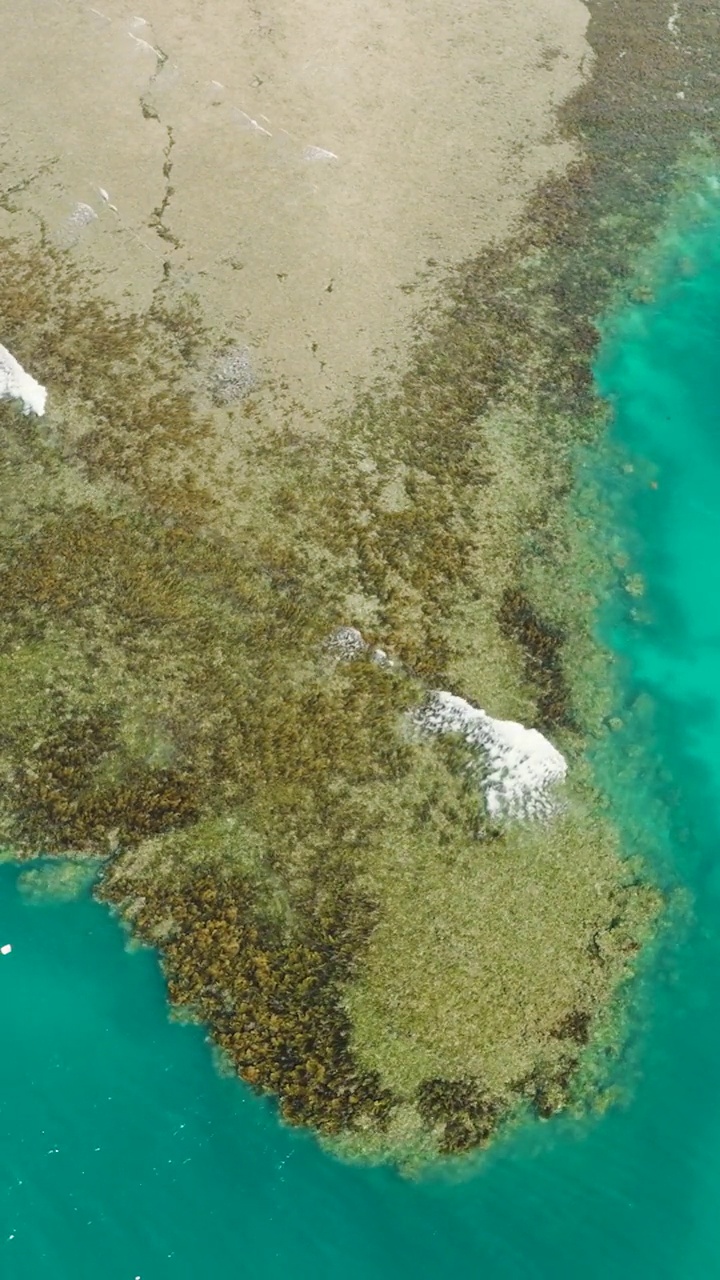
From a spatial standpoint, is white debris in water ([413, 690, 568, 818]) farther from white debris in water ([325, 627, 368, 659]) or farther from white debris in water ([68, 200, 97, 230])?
white debris in water ([68, 200, 97, 230])

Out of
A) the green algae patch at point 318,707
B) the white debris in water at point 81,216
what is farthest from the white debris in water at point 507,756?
the white debris in water at point 81,216

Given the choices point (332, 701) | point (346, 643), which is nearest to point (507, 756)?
point (332, 701)

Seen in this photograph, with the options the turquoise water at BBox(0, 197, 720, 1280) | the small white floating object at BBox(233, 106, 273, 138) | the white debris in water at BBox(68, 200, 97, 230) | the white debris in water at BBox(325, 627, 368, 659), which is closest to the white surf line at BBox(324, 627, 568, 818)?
the white debris in water at BBox(325, 627, 368, 659)

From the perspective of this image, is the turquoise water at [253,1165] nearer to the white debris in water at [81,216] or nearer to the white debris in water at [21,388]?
the white debris in water at [21,388]

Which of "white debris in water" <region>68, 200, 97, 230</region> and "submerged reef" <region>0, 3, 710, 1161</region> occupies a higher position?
"white debris in water" <region>68, 200, 97, 230</region>

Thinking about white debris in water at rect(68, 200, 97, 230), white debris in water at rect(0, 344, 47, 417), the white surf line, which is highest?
white debris in water at rect(68, 200, 97, 230)

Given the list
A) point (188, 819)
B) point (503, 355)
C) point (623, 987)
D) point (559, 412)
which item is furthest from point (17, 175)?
point (623, 987)

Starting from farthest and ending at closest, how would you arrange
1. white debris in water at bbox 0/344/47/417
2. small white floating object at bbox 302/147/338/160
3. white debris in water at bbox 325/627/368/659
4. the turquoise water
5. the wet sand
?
small white floating object at bbox 302/147/338/160 → the wet sand → white debris in water at bbox 0/344/47/417 → white debris in water at bbox 325/627/368/659 → the turquoise water
